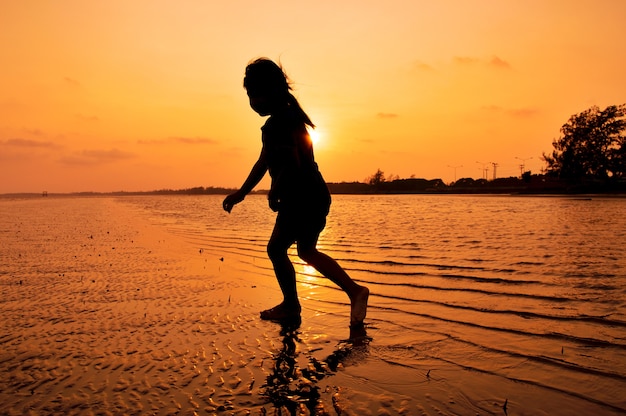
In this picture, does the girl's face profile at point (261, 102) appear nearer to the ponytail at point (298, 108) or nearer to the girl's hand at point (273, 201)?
the ponytail at point (298, 108)

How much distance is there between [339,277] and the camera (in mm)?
4062

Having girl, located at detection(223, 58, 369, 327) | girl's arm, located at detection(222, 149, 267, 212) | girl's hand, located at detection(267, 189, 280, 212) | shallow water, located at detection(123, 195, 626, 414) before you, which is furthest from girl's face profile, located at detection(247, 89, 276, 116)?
shallow water, located at detection(123, 195, 626, 414)

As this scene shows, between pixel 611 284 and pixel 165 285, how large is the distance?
5.83m

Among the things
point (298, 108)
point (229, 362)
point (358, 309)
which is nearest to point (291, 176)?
point (298, 108)

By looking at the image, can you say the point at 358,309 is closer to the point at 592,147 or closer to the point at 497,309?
the point at 497,309

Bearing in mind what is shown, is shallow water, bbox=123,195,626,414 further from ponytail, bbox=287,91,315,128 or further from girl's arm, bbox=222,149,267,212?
ponytail, bbox=287,91,315,128

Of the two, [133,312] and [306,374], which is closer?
[306,374]

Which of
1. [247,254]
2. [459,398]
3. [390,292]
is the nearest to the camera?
[459,398]

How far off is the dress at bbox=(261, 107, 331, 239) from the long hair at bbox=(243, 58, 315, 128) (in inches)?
4.4

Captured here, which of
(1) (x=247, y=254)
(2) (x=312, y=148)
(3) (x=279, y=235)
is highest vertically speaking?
(2) (x=312, y=148)

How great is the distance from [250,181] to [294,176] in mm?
701

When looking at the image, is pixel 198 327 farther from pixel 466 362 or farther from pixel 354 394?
pixel 466 362

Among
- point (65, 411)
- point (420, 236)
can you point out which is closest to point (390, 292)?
point (65, 411)

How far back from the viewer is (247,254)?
9312 mm
